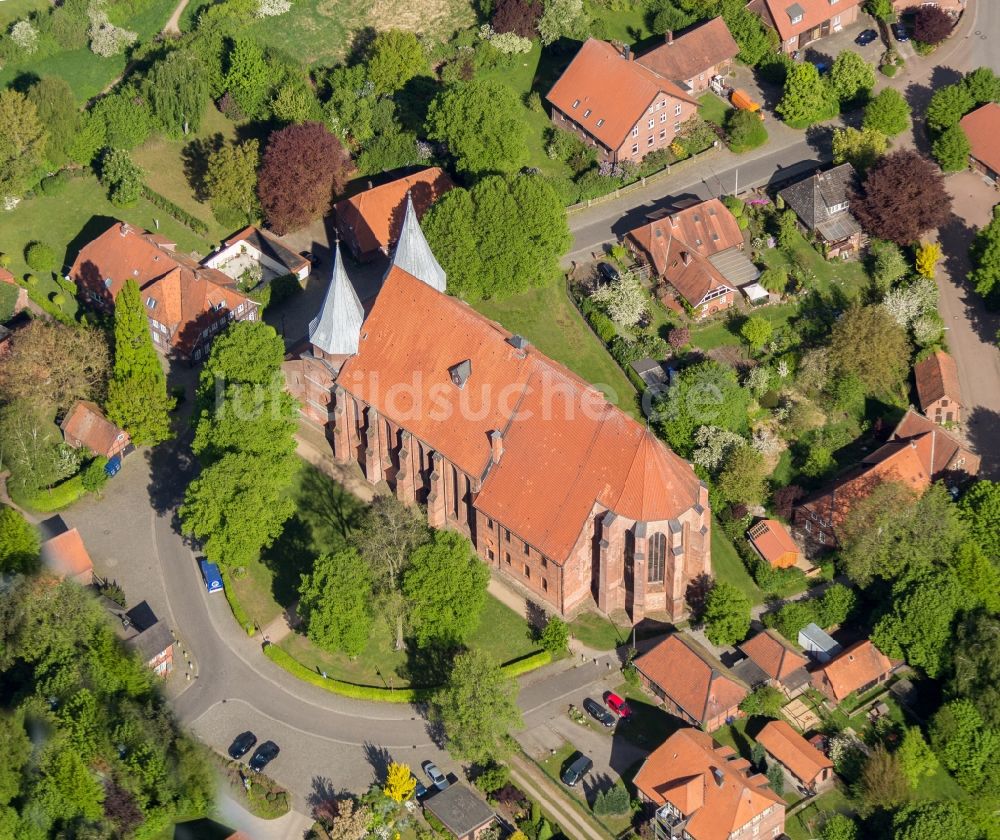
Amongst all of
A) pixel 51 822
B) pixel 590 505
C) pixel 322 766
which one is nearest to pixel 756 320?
pixel 590 505

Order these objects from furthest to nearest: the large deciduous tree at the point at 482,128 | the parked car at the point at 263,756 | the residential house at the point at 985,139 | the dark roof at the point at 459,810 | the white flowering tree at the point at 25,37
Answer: the white flowering tree at the point at 25,37 < the residential house at the point at 985,139 < the large deciduous tree at the point at 482,128 < the parked car at the point at 263,756 < the dark roof at the point at 459,810

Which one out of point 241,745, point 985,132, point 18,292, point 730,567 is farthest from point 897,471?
Result: point 18,292

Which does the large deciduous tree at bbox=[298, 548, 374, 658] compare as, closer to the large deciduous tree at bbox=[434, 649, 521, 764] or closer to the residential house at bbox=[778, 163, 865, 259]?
the large deciduous tree at bbox=[434, 649, 521, 764]

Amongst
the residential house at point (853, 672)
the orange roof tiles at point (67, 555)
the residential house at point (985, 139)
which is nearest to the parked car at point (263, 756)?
the orange roof tiles at point (67, 555)

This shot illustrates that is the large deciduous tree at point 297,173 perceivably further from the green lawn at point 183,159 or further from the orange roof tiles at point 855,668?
the orange roof tiles at point 855,668

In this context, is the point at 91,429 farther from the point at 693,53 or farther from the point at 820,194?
the point at 693,53

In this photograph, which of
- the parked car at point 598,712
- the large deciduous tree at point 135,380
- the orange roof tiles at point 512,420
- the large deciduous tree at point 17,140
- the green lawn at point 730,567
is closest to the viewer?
the parked car at point 598,712
